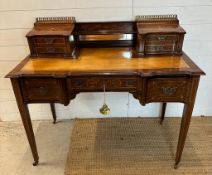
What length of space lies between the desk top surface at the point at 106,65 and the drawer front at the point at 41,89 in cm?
5

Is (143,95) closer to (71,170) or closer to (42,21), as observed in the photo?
(71,170)

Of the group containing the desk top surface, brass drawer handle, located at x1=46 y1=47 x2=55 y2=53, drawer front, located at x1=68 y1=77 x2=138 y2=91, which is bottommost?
drawer front, located at x1=68 y1=77 x2=138 y2=91

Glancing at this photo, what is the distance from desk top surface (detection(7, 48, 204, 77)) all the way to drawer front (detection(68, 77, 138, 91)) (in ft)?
0.17

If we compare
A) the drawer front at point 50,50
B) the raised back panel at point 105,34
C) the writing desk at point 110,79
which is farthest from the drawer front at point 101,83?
the raised back panel at point 105,34

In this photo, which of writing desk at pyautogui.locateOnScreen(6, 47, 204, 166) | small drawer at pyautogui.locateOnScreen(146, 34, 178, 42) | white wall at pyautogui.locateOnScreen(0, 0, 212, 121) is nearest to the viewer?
writing desk at pyautogui.locateOnScreen(6, 47, 204, 166)

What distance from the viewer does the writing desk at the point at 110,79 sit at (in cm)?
116

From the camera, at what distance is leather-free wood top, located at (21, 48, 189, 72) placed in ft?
3.97

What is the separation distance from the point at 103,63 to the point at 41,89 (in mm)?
385

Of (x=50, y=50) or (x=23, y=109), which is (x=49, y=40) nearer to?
(x=50, y=50)

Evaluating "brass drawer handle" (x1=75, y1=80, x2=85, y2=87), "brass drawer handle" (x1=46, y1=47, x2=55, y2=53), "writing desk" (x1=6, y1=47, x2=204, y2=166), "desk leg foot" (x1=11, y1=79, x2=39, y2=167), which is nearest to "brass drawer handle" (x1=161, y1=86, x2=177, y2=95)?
"writing desk" (x1=6, y1=47, x2=204, y2=166)

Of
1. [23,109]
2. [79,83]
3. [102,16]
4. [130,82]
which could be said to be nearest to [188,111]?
[130,82]

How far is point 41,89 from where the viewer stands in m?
1.22

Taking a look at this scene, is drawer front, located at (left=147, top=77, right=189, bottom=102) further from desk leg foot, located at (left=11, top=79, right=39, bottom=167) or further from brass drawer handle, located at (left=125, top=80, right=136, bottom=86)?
desk leg foot, located at (left=11, top=79, right=39, bottom=167)

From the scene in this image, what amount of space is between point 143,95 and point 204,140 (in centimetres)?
85
